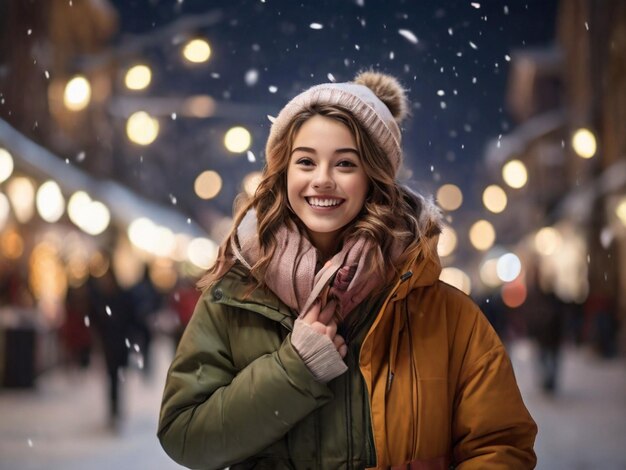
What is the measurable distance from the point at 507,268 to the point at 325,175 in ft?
53.8

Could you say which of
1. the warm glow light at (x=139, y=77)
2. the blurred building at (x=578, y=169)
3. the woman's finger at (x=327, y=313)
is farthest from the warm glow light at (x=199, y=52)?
the blurred building at (x=578, y=169)

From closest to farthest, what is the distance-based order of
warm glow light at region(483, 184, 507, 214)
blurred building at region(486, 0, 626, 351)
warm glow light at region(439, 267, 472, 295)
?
warm glow light at region(439, 267, 472, 295), warm glow light at region(483, 184, 507, 214), blurred building at region(486, 0, 626, 351)

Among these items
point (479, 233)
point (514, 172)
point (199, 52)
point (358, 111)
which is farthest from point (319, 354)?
point (479, 233)

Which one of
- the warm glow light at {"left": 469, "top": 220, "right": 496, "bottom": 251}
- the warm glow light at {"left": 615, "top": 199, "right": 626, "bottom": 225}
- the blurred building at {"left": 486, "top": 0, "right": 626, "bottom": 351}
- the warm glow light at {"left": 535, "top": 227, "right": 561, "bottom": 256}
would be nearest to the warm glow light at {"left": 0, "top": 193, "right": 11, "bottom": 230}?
the warm glow light at {"left": 469, "top": 220, "right": 496, "bottom": 251}

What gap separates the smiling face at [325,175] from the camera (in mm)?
2197

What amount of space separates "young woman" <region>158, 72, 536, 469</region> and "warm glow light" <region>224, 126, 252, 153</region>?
1.65 metres

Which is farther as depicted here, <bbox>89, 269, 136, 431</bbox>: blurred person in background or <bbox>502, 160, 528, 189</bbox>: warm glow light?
<bbox>89, 269, 136, 431</bbox>: blurred person in background

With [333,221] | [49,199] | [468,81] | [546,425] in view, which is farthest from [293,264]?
[49,199]

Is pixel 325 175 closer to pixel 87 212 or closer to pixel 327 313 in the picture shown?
pixel 327 313

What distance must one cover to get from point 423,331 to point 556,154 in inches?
905

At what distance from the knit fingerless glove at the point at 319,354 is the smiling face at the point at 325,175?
31 cm

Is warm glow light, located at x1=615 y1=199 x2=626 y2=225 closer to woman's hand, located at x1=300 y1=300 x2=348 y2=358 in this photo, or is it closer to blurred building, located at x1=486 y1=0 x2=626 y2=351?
blurred building, located at x1=486 y1=0 x2=626 y2=351

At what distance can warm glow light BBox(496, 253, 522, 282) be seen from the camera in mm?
17450

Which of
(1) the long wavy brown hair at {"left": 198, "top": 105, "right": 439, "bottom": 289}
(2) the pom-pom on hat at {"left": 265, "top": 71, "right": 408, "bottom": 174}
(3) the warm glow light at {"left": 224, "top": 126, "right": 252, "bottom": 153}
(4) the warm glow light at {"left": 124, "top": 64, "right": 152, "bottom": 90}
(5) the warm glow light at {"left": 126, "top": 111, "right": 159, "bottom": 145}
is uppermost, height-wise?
(4) the warm glow light at {"left": 124, "top": 64, "right": 152, "bottom": 90}
